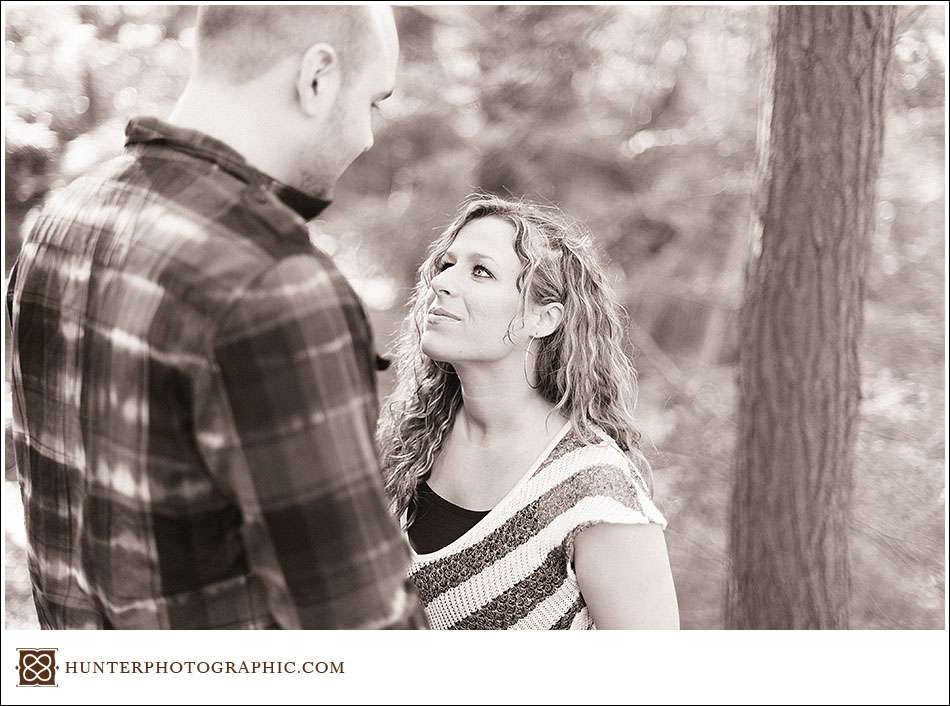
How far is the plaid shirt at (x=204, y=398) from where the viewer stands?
102 cm

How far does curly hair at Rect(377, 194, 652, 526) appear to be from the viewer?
6.10 feet

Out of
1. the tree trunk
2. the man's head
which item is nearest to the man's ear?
the man's head

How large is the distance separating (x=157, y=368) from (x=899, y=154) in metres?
3.24

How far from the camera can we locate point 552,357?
6.24ft

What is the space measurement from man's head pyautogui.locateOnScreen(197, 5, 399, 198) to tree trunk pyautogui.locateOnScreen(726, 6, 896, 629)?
1.62 metres

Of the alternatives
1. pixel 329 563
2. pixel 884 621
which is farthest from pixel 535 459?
pixel 884 621

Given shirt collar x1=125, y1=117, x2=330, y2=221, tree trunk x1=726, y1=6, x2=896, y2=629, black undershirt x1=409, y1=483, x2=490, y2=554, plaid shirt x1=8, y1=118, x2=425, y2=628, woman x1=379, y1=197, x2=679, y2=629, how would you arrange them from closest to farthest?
plaid shirt x1=8, y1=118, x2=425, y2=628 < shirt collar x1=125, y1=117, x2=330, y2=221 < woman x1=379, y1=197, x2=679, y2=629 < black undershirt x1=409, y1=483, x2=490, y2=554 < tree trunk x1=726, y1=6, x2=896, y2=629

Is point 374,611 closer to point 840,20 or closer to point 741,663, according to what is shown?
point 741,663

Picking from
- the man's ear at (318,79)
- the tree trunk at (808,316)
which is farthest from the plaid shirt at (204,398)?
the tree trunk at (808,316)

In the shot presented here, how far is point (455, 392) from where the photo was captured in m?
2.00

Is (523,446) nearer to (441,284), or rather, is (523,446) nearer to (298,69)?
(441,284)

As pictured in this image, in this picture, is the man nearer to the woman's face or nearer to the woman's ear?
the woman's face

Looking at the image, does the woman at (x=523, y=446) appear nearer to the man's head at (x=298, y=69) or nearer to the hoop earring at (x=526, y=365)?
the hoop earring at (x=526, y=365)

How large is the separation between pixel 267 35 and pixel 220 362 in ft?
1.42
